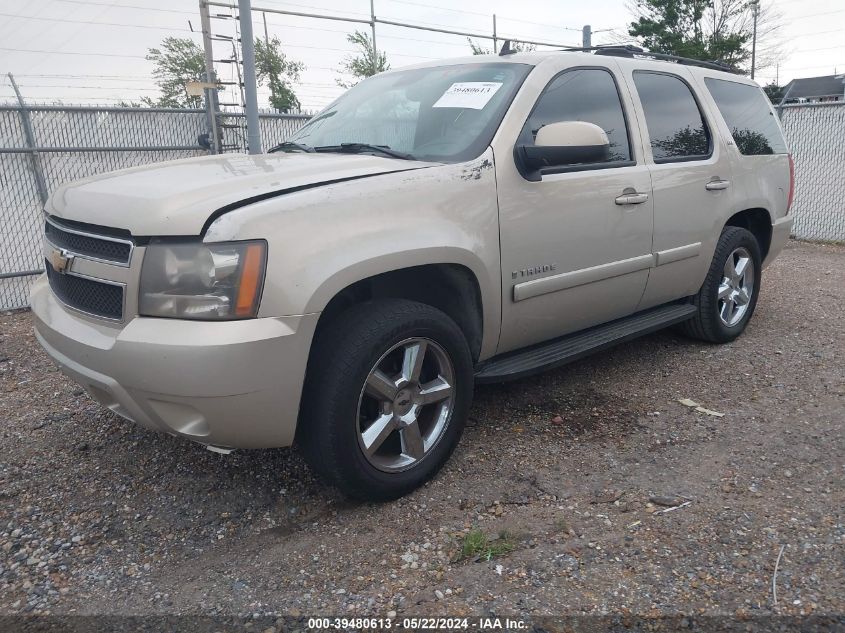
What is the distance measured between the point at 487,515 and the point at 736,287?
313 cm

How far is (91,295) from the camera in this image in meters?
2.65

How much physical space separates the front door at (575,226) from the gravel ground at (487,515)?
62 cm

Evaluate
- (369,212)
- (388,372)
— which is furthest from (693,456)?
(369,212)

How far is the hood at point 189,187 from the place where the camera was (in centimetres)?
244

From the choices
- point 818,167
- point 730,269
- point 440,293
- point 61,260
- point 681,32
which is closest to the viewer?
point 61,260

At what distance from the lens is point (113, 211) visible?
2.58 meters

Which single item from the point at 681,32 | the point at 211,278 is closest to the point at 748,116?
the point at 211,278

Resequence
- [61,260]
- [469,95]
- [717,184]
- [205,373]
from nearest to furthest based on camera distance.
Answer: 1. [205,373]
2. [61,260]
3. [469,95]
4. [717,184]

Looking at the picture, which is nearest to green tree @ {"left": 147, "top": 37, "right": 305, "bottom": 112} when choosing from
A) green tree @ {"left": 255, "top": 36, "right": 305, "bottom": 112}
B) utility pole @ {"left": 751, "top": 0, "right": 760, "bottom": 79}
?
green tree @ {"left": 255, "top": 36, "right": 305, "bottom": 112}

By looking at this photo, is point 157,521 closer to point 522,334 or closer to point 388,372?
point 388,372

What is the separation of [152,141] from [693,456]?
616cm

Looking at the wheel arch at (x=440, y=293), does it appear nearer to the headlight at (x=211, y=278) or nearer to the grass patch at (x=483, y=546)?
the headlight at (x=211, y=278)

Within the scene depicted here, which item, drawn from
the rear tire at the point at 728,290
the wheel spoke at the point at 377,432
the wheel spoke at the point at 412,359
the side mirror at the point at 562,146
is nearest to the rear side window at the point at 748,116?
the rear tire at the point at 728,290

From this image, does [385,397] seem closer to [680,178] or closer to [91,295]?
[91,295]
